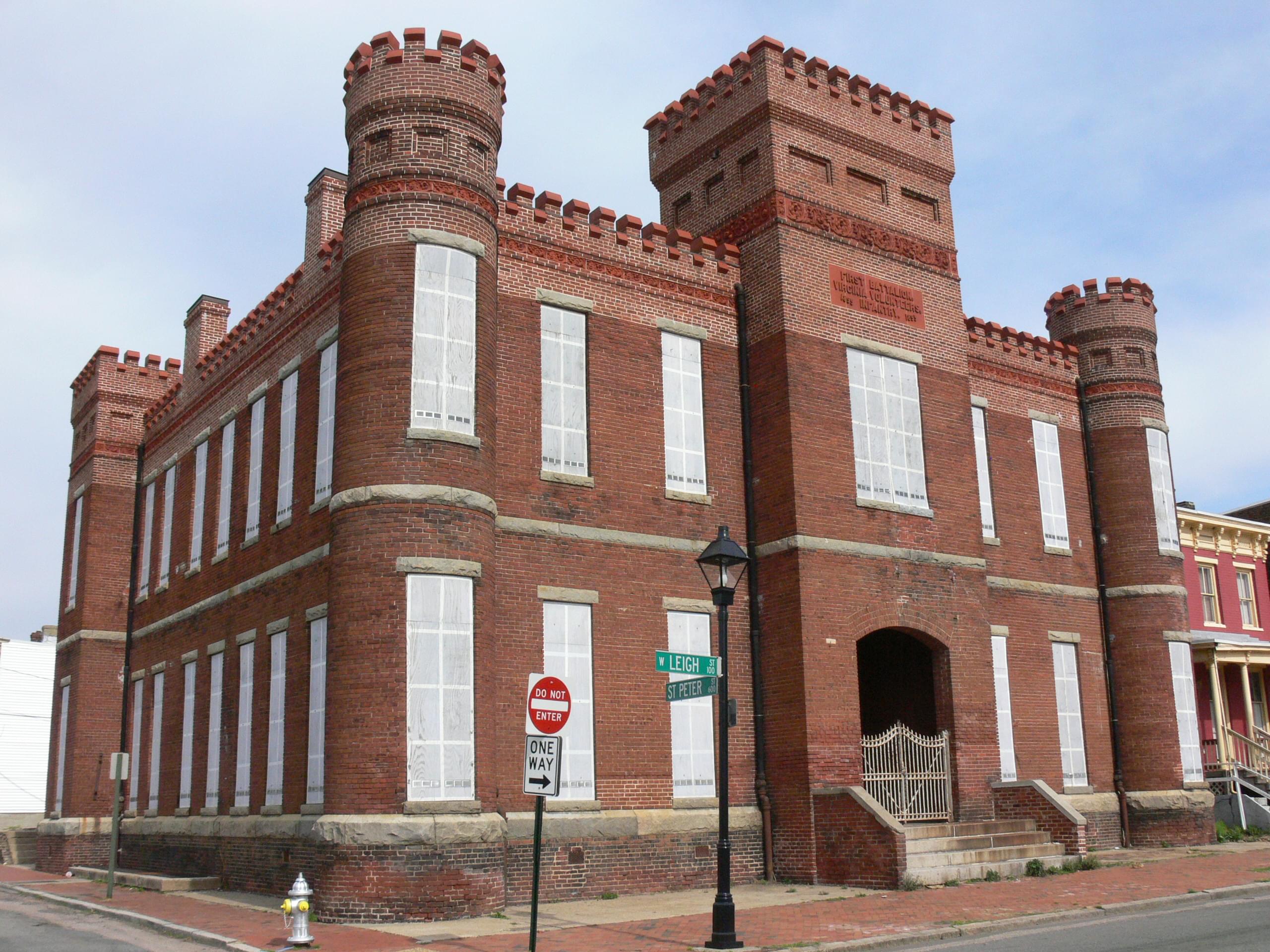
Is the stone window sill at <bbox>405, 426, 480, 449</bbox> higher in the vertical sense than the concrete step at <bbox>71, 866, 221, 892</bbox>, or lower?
higher

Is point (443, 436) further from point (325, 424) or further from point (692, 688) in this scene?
point (692, 688)

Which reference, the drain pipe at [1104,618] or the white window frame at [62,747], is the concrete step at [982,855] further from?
the white window frame at [62,747]

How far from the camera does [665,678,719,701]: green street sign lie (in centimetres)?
1313

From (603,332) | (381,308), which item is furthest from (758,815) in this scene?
(381,308)

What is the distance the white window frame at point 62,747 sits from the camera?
27875 millimetres

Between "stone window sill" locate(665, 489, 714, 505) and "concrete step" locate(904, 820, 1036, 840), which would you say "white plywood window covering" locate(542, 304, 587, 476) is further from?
"concrete step" locate(904, 820, 1036, 840)

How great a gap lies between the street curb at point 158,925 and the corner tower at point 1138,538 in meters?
17.7

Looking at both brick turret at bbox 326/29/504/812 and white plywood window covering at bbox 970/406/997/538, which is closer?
brick turret at bbox 326/29/504/812

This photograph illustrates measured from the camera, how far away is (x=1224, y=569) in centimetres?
3603

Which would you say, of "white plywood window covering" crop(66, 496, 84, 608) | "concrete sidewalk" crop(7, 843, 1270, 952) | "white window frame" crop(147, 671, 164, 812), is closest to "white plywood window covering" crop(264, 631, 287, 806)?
"concrete sidewalk" crop(7, 843, 1270, 952)

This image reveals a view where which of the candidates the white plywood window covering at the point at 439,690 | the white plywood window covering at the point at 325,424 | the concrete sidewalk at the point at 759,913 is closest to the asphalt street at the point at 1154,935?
the concrete sidewalk at the point at 759,913

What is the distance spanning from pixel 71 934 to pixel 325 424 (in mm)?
8249

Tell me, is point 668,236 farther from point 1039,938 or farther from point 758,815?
point 1039,938

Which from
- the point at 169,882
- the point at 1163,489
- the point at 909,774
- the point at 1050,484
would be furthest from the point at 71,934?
the point at 1163,489
